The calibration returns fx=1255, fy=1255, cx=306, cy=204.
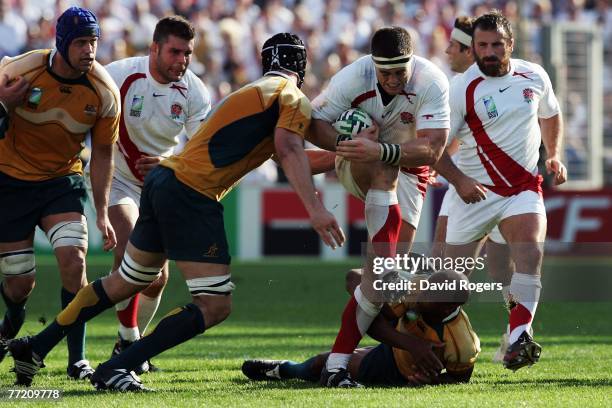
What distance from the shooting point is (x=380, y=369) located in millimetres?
7840

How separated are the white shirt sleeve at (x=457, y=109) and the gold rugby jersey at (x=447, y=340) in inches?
72.4

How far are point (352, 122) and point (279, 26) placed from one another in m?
14.3

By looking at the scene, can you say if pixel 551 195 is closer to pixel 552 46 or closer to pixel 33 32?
pixel 552 46

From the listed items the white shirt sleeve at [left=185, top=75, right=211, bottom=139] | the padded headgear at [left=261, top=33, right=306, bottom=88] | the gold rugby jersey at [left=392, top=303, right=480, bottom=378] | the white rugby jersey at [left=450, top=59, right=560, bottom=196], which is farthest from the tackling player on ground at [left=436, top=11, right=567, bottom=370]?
the white shirt sleeve at [left=185, top=75, right=211, bottom=139]

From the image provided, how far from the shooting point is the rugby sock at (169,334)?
7258mm

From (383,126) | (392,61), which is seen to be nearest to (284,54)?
(392,61)

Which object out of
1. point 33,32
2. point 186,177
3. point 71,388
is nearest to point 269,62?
point 186,177

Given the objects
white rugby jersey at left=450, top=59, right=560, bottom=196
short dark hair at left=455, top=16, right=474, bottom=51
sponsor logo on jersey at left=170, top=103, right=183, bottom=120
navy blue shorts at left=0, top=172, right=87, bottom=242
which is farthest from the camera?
short dark hair at left=455, top=16, right=474, bottom=51

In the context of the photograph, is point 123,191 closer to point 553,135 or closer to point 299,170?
point 299,170

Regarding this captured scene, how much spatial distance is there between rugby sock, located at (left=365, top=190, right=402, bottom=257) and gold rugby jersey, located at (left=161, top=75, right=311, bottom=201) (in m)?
0.89

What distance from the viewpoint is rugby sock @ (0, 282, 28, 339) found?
851cm

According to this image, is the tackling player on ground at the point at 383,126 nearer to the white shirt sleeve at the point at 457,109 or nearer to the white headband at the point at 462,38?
the white shirt sleeve at the point at 457,109

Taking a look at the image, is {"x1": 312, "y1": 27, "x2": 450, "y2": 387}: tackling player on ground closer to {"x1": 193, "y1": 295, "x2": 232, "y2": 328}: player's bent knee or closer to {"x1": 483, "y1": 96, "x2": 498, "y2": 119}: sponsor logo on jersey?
{"x1": 193, "y1": 295, "x2": 232, "y2": 328}: player's bent knee

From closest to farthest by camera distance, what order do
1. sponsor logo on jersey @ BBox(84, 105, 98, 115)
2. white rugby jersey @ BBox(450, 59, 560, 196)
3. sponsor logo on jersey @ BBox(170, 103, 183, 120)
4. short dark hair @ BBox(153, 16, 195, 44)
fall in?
sponsor logo on jersey @ BBox(84, 105, 98, 115) → short dark hair @ BBox(153, 16, 195, 44) → white rugby jersey @ BBox(450, 59, 560, 196) → sponsor logo on jersey @ BBox(170, 103, 183, 120)
